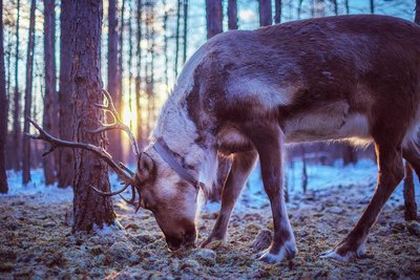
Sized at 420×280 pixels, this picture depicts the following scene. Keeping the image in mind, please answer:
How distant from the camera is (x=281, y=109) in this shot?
4.21m

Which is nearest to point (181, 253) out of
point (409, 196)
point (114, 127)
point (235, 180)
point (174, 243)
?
point (174, 243)

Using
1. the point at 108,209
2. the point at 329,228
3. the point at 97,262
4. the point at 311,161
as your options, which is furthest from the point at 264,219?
the point at 311,161

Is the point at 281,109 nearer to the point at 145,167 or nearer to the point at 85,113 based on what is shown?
the point at 145,167

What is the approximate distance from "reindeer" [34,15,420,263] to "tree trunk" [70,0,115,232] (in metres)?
0.53

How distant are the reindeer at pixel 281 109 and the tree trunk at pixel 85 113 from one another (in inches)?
20.8

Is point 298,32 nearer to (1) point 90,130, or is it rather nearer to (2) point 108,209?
(1) point 90,130

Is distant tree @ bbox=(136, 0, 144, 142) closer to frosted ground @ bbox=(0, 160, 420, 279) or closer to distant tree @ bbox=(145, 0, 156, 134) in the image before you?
distant tree @ bbox=(145, 0, 156, 134)

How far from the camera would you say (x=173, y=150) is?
4410mm

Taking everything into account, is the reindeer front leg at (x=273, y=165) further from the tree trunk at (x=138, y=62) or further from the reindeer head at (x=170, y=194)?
the tree trunk at (x=138, y=62)

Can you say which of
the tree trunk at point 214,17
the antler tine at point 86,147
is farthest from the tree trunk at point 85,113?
the tree trunk at point 214,17

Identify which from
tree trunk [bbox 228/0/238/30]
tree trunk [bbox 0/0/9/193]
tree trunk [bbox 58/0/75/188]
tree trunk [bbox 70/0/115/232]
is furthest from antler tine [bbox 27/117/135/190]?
tree trunk [bbox 58/0/75/188]

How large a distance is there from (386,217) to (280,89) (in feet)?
10.8

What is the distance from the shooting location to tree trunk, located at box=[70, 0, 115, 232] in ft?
16.0

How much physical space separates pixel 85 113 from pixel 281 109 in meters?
2.16
